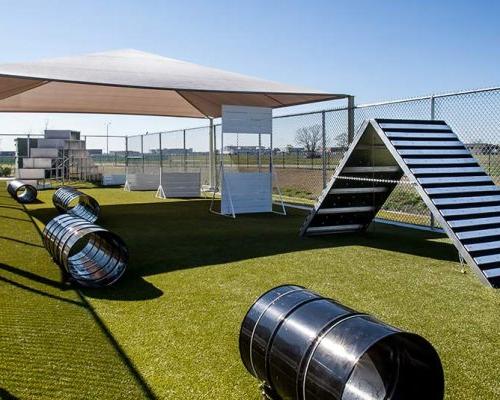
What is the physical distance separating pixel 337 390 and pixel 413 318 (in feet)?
7.91

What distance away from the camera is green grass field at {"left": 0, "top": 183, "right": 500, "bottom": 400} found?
3.27 metres

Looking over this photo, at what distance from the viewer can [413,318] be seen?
4.45 m

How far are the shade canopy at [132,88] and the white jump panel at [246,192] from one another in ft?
6.67

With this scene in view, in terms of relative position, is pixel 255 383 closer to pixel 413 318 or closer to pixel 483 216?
→ pixel 413 318

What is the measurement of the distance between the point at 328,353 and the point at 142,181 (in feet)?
61.5

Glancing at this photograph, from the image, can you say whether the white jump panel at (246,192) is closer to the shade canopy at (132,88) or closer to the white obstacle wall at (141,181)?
the shade canopy at (132,88)

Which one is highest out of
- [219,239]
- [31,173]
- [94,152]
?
[94,152]

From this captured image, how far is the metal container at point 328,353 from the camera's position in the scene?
7.84 feet

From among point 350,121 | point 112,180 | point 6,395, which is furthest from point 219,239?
point 112,180

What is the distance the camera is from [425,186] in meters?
6.16

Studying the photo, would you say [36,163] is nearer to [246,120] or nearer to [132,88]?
[132,88]

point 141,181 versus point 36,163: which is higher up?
point 36,163

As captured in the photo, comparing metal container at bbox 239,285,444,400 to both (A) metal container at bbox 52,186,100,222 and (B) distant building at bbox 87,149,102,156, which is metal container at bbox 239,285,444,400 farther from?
(B) distant building at bbox 87,149,102,156

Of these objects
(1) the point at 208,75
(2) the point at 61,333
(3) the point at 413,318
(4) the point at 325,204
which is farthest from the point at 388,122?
(1) the point at 208,75
